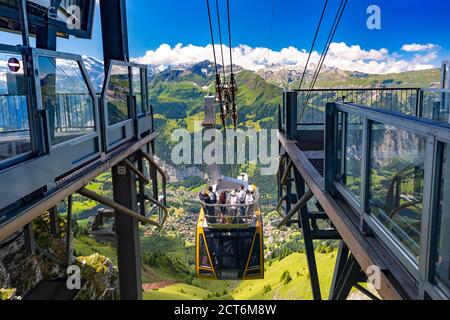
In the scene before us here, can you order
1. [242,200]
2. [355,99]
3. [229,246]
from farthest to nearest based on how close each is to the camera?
[242,200], [229,246], [355,99]

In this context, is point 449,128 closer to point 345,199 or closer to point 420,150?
point 420,150

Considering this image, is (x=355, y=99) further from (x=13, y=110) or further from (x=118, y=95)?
(x=13, y=110)

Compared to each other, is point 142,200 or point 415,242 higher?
point 415,242

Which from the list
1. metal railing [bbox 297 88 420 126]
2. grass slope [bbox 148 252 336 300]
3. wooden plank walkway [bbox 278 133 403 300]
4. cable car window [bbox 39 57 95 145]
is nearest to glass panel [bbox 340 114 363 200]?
wooden plank walkway [bbox 278 133 403 300]

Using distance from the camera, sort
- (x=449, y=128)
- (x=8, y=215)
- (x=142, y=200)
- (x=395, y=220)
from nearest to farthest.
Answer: (x=449, y=128) < (x=395, y=220) < (x=8, y=215) < (x=142, y=200)

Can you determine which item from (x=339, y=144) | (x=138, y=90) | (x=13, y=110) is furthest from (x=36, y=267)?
(x=339, y=144)
